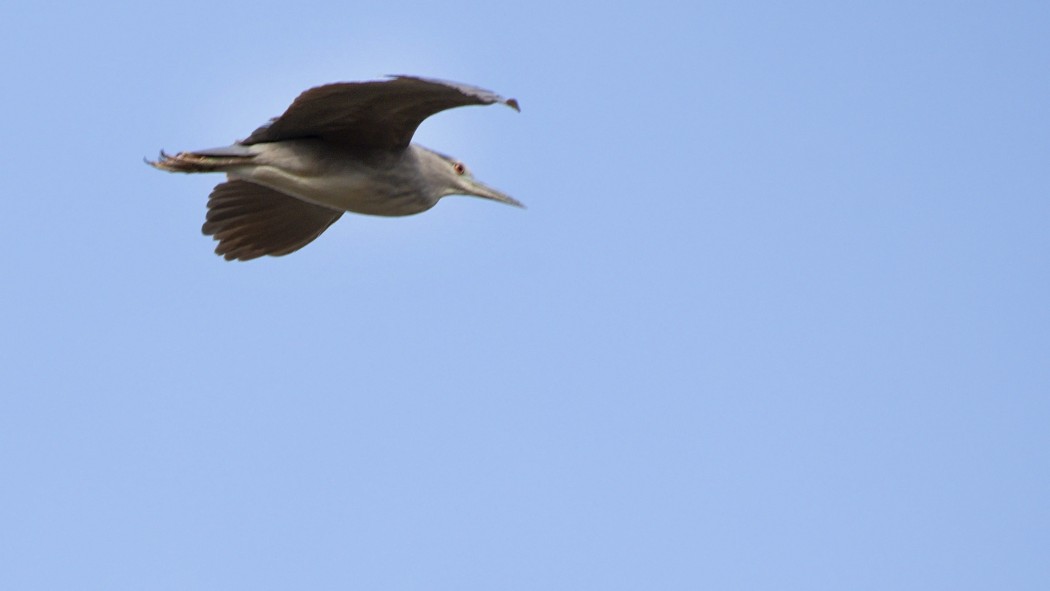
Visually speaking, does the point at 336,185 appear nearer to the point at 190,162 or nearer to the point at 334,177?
the point at 334,177

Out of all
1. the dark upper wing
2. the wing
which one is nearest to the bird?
the dark upper wing

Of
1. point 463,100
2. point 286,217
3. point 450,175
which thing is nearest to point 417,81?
point 463,100

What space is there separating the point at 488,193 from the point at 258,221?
1845mm

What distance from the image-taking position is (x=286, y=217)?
14.1 meters

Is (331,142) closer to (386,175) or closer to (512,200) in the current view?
(386,175)

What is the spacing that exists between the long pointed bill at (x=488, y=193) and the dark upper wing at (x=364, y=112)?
1091 mm

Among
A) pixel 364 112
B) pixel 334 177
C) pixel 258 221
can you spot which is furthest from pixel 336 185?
pixel 258 221

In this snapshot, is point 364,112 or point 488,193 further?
point 488,193

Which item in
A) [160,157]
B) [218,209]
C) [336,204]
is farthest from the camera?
[218,209]

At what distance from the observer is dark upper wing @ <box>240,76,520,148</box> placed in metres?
11.5

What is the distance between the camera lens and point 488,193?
13828 millimetres

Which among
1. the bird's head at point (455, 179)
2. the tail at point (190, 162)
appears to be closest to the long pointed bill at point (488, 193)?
the bird's head at point (455, 179)

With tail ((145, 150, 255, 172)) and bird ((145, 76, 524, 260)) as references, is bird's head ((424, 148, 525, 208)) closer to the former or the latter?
bird ((145, 76, 524, 260))

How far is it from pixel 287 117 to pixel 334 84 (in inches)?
29.2
